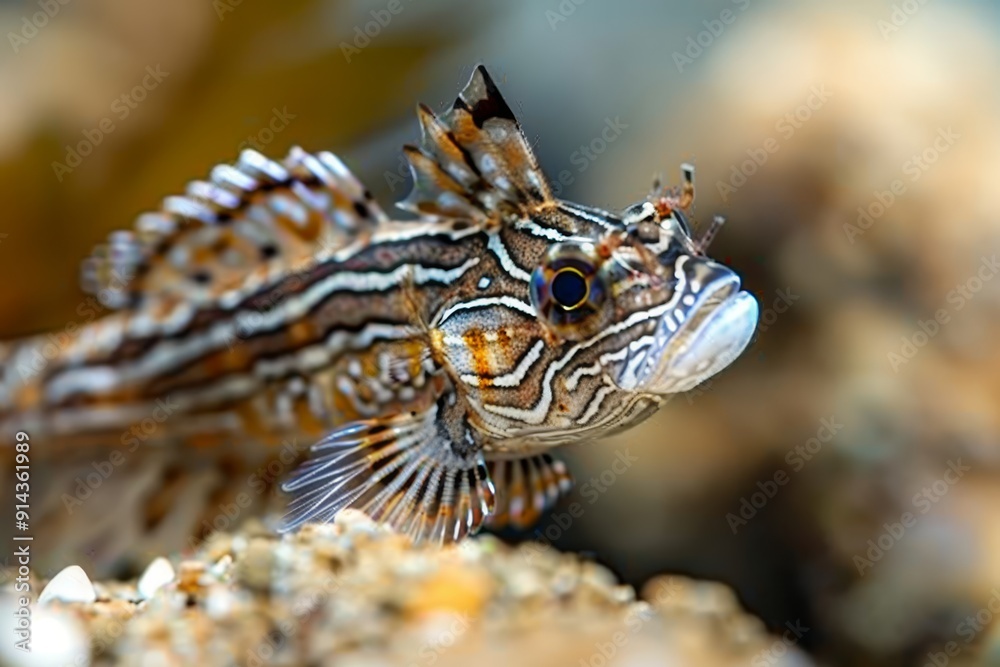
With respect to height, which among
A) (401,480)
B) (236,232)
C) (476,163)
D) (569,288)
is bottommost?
(401,480)

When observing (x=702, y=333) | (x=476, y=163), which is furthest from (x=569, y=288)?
(x=476, y=163)

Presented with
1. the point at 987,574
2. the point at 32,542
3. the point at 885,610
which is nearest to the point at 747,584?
the point at 885,610

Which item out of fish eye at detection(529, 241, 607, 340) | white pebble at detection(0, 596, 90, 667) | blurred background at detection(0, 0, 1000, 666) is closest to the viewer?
white pebble at detection(0, 596, 90, 667)

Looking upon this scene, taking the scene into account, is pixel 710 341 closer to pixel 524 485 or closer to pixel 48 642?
pixel 524 485

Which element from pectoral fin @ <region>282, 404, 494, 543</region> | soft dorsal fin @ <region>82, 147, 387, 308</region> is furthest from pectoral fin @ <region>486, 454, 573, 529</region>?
soft dorsal fin @ <region>82, 147, 387, 308</region>

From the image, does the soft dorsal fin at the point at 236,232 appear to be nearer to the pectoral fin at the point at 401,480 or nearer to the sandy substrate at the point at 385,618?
the pectoral fin at the point at 401,480

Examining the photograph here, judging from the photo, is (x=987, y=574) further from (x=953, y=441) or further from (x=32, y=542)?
(x=32, y=542)

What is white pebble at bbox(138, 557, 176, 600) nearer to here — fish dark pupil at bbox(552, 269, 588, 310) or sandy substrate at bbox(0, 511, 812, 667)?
sandy substrate at bbox(0, 511, 812, 667)
